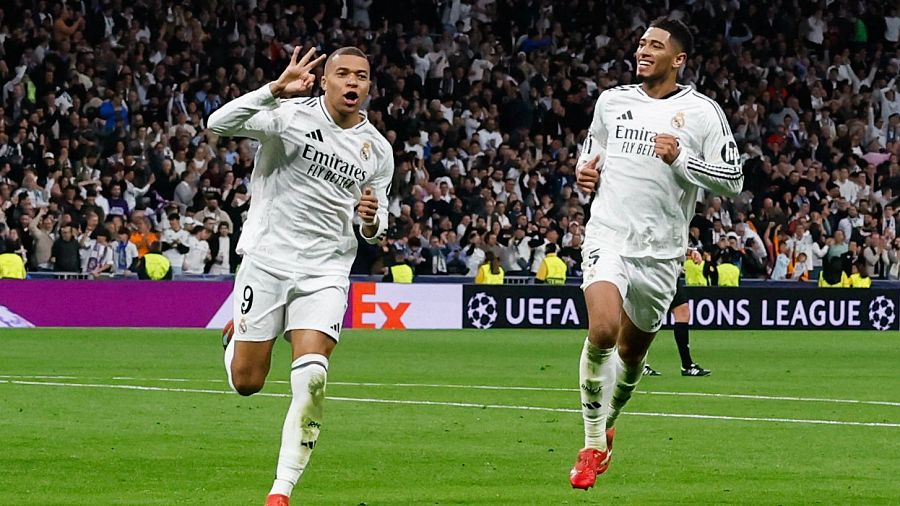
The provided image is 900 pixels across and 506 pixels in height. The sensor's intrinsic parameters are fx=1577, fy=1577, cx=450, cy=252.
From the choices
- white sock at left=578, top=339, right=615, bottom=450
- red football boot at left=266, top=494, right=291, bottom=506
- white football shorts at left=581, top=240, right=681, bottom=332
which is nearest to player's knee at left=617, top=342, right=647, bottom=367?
white football shorts at left=581, top=240, right=681, bottom=332

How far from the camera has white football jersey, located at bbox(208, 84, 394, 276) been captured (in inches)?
332

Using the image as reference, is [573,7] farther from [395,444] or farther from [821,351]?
[395,444]

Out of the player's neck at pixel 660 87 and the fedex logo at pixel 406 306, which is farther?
the fedex logo at pixel 406 306

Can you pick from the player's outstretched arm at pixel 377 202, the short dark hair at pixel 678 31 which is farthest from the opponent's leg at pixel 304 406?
the short dark hair at pixel 678 31

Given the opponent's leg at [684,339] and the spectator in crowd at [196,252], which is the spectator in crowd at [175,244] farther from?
the opponent's leg at [684,339]

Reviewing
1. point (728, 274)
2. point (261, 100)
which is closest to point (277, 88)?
point (261, 100)

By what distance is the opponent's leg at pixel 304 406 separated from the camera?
778 cm

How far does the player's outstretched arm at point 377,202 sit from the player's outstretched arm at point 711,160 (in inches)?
60.9

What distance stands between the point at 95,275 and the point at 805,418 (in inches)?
592

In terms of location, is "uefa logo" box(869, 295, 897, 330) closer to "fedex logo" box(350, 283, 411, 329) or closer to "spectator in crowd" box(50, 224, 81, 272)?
"fedex logo" box(350, 283, 411, 329)

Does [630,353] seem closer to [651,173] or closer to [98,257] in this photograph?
[651,173]

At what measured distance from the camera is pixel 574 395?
15.4 m

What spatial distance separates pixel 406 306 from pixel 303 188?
19.0 meters

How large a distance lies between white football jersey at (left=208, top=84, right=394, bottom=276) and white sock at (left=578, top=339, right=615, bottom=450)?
5.43 ft
